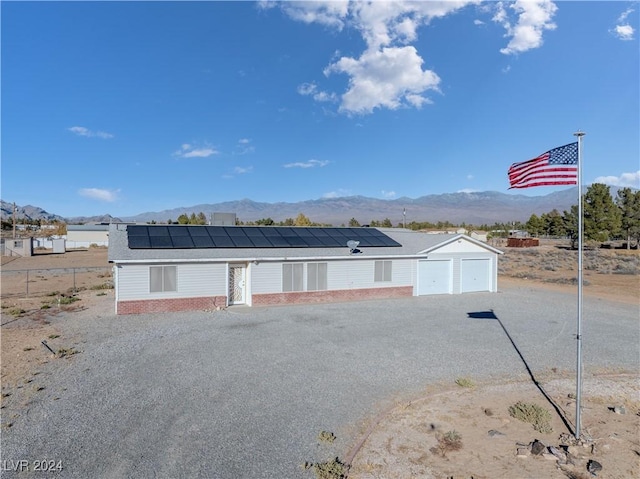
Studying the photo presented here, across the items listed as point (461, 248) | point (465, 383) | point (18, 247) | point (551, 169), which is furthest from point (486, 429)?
point (18, 247)

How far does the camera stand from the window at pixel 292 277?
19067 millimetres

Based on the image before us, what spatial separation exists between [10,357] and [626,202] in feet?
224

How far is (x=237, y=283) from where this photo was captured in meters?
18.7

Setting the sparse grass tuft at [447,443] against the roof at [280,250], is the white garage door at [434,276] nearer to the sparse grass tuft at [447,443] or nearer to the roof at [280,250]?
the roof at [280,250]

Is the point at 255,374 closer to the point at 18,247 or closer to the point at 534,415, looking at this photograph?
the point at 534,415

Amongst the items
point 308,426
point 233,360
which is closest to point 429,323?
point 233,360

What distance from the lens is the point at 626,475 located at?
584cm

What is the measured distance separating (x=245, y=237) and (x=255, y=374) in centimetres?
1160

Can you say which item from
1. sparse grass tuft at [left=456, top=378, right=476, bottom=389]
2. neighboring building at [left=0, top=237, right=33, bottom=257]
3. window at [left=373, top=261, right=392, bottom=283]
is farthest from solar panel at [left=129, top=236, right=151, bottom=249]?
neighboring building at [left=0, top=237, right=33, bottom=257]

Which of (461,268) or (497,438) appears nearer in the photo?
(497,438)

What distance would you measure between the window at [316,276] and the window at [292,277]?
0.49 meters

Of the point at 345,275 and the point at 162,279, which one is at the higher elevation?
the point at 162,279

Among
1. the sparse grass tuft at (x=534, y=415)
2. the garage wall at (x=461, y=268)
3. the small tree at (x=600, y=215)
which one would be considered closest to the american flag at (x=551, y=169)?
the sparse grass tuft at (x=534, y=415)

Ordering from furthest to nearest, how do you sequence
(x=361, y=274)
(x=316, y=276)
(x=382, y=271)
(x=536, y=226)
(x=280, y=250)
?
1. (x=536, y=226)
2. (x=382, y=271)
3. (x=361, y=274)
4. (x=316, y=276)
5. (x=280, y=250)
